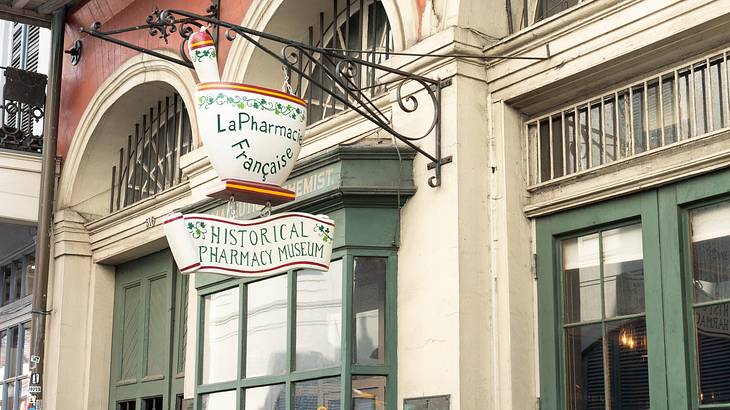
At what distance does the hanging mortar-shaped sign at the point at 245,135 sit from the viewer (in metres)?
6.95

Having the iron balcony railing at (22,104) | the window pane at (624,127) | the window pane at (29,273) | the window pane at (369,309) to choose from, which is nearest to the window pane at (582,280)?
the window pane at (624,127)

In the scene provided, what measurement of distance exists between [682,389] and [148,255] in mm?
7514

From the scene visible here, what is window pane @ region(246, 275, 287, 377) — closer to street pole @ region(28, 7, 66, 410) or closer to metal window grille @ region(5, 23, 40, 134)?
street pole @ region(28, 7, 66, 410)

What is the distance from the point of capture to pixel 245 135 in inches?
274

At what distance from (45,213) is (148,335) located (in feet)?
6.11

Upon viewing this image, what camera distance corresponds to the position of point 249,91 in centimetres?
706

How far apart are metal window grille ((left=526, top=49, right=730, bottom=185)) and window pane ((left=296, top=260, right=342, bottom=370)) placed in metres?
1.65

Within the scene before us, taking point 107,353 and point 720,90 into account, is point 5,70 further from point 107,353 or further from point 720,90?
point 720,90

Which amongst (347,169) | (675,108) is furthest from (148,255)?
(675,108)

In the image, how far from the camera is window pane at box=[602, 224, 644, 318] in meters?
7.07

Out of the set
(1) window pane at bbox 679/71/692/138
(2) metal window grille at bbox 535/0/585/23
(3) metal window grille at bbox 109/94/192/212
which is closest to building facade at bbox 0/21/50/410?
(3) metal window grille at bbox 109/94/192/212

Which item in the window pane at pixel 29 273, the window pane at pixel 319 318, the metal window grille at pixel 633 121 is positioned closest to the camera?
the metal window grille at pixel 633 121

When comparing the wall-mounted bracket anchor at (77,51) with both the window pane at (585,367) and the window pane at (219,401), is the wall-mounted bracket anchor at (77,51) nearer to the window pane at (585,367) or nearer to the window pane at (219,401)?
the window pane at (219,401)

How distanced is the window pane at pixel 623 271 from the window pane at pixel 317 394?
2009 mm
